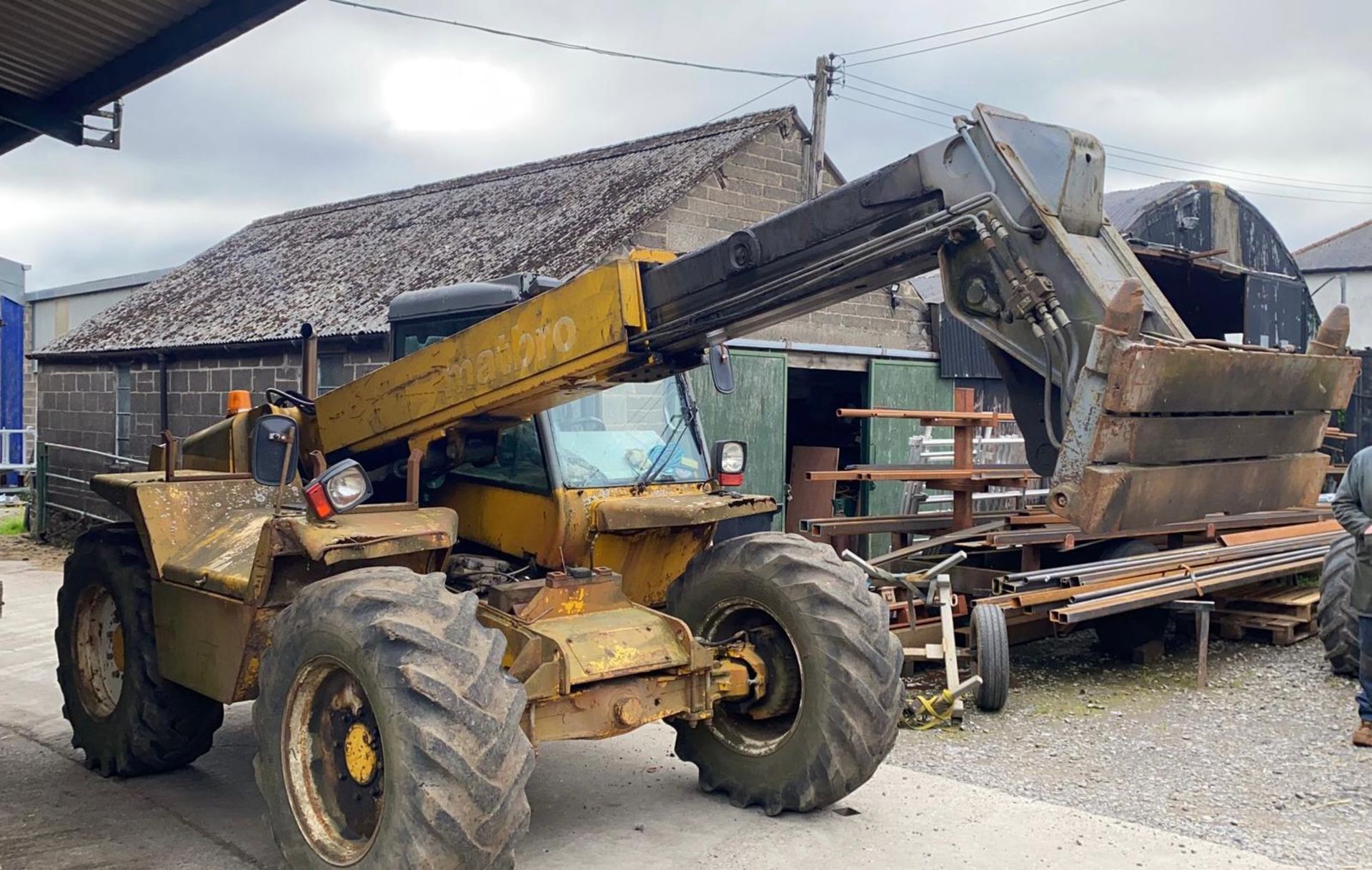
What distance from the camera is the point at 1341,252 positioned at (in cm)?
4053

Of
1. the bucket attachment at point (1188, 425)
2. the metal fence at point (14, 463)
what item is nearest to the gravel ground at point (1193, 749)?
the bucket attachment at point (1188, 425)

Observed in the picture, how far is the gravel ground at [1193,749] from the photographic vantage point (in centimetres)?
561

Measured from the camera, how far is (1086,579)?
323 inches

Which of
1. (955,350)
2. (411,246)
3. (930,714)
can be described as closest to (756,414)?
(955,350)

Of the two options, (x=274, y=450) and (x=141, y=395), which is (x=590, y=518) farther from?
(x=141, y=395)

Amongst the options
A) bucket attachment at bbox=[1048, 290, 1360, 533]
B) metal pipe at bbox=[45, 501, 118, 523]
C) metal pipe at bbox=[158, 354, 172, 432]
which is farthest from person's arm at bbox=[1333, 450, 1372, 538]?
metal pipe at bbox=[45, 501, 118, 523]

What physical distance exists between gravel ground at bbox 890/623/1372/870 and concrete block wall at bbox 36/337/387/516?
297 inches

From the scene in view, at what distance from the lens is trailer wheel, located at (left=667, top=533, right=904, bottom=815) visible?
5.04 meters

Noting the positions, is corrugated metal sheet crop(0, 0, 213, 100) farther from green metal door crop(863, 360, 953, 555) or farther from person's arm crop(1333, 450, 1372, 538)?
green metal door crop(863, 360, 953, 555)

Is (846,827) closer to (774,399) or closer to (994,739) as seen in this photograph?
(994,739)

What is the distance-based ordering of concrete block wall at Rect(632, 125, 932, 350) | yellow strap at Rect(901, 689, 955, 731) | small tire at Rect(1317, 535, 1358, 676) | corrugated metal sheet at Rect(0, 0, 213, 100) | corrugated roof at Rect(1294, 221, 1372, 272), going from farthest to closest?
corrugated roof at Rect(1294, 221, 1372, 272), concrete block wall at Rect(632, 125, 932, 350), small tire at Rect(1317, 535, 1358, 676), yellow strap at Rect(901, 689, 955, 731), corrugated metal sheet at Rect(0, 0, 213, 100)

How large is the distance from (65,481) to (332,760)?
1529cm

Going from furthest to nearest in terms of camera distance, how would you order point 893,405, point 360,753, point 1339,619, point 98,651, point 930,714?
1. point 893,405
2. point 1339,619
3. point 930,714
4. point 98,651
5. point 360,753

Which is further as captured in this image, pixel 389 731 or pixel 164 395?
pixel 164 395
